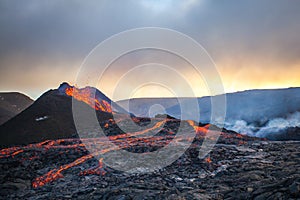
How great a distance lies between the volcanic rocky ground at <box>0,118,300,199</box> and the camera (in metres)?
10.7

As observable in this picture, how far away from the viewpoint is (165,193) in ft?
37.0

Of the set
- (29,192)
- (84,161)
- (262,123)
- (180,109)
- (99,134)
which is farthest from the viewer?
(180,109)

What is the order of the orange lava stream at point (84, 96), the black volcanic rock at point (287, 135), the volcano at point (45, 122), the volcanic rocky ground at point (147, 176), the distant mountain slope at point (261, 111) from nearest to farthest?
1. the volcanic rocky ground at point (147, 176)
2. the volcano at point (45, 122)
3. the black volcanic rock at point (287, 135)
4. the orange lava stream at point (84, 96)
5. the distant mountain slope at point (261, 111)

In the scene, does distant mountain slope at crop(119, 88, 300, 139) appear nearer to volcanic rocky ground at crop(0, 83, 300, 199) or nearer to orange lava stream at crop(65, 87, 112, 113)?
volcanic rocky ground at crop(0, 83, 300, 199)

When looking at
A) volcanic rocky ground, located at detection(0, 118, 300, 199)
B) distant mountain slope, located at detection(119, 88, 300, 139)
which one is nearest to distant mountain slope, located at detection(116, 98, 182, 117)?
distant mountain slope, located at detection(119, 88, 300, 139)

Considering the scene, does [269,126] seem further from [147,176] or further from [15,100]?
[15,100]

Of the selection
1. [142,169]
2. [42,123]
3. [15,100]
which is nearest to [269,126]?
[142,169]

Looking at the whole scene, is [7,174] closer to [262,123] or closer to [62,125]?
[62,125]

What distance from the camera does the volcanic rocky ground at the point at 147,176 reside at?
421 inches

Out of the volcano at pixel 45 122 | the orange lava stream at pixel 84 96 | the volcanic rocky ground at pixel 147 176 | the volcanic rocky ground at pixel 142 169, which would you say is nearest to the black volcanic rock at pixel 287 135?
the volcanic rocky ground at pixel 142 169

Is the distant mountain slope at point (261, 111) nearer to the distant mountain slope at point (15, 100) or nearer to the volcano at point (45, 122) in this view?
the volcano at point (45, 122)

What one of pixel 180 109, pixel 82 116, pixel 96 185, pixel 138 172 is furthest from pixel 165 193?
pixel 180 109

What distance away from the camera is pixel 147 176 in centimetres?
1716

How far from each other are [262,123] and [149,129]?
1951 inches
